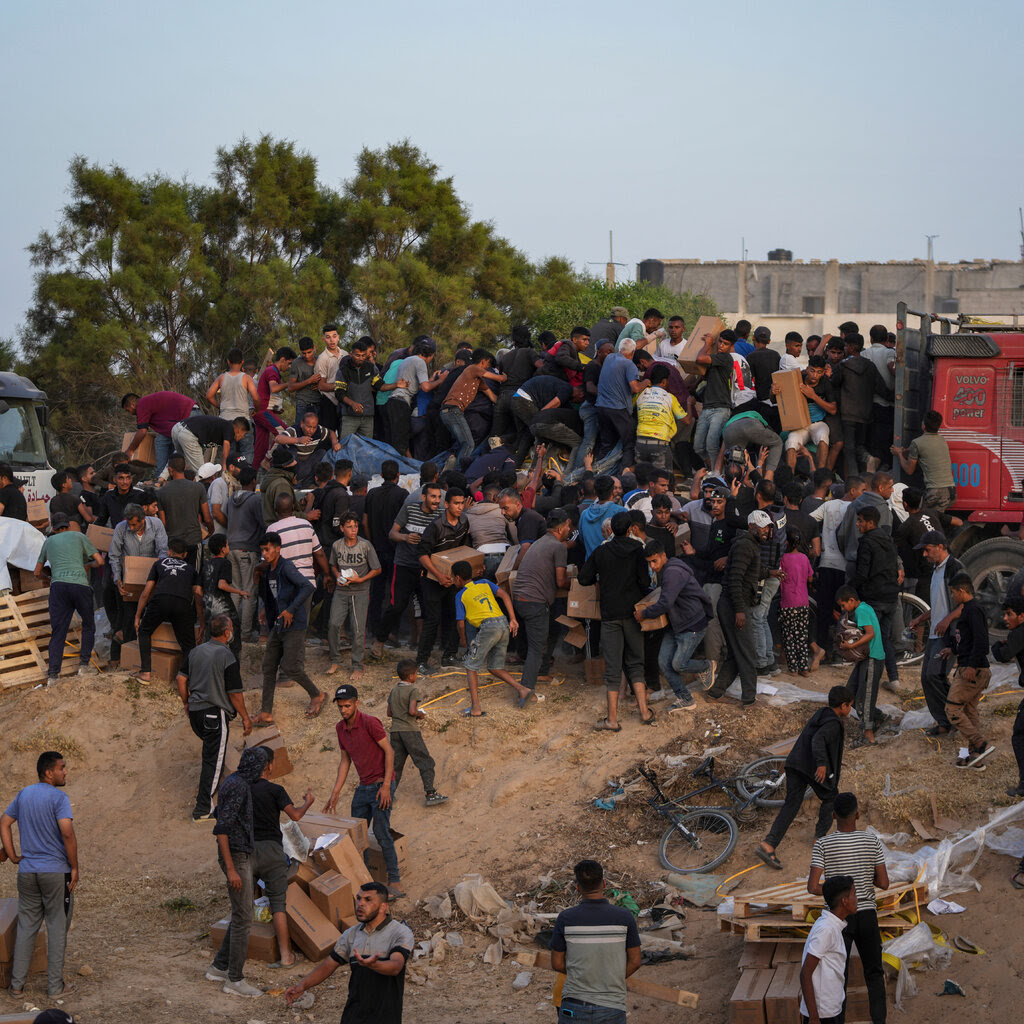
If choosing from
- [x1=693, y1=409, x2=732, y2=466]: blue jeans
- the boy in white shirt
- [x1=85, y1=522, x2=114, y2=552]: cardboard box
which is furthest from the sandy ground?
[x1=693, y1=409, x2=732, y2=466]: blue jeans

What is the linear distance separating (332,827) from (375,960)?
3472 millimetres

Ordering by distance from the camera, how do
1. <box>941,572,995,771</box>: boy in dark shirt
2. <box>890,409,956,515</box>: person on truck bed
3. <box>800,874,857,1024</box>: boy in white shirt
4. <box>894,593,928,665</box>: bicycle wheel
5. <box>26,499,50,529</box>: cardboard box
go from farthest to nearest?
<box>26,499,50,529</box>: cardboard box
<box>890,409,956,515</box>: person on truck bed
<box>894,593,928,665</box>: bicycle wheel
<box>941,572,995,771</box>: boy in dark shirt
<box>800,874,857,1024</box>: boy in white shirt

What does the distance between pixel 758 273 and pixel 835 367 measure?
122 feet

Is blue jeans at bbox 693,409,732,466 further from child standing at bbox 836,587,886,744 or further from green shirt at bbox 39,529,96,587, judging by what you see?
green shirt at bbox 39,529,96,587

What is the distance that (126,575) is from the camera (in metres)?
14.0

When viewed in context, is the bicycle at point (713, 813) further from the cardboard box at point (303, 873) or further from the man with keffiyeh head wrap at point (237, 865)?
the man with keffiyeh head wrap at point (237, 865)

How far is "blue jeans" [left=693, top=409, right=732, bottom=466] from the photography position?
581 inches

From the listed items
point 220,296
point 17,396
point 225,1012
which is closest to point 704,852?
point 225,1012

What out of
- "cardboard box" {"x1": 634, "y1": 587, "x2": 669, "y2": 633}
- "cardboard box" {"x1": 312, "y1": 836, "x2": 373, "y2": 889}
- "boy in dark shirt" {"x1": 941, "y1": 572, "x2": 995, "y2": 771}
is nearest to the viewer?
"cardboard box" {"x1": 312, "y1": 836, "x2": 373, "y2": 889}

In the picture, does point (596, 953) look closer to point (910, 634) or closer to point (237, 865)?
point (237, 865)

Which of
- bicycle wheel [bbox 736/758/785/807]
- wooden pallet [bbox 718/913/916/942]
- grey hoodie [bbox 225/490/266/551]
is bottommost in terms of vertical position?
wooden pallet [bbox 718/913/916/942]

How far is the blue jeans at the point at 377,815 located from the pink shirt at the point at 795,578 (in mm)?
4383

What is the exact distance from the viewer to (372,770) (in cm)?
1020

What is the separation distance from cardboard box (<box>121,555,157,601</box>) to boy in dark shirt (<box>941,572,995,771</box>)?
28.1 feet
